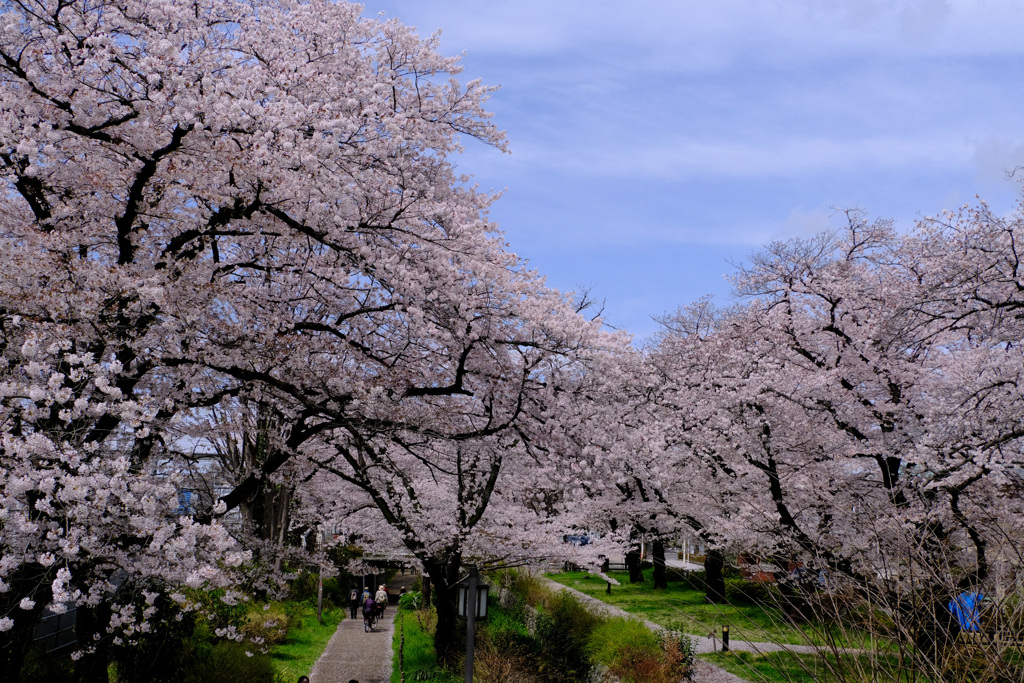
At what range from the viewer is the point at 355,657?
2189 centimetres

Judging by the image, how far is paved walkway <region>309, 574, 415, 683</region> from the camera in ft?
61.7

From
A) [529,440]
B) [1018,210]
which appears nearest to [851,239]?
[1018,210]

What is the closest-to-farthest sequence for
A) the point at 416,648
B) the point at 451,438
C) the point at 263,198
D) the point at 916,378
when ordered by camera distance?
the point at 263,198
the point at 451,438
the point at 916,378
the point at 416,648

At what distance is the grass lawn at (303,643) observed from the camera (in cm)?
1942

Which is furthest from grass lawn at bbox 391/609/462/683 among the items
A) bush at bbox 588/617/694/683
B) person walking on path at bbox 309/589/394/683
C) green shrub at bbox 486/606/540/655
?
bush at bbox 588/617/694/683

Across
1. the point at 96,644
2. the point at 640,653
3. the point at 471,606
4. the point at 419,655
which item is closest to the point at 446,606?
the point at 419,655

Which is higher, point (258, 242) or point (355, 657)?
point (258, 242)

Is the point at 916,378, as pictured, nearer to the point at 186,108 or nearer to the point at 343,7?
the point at 343,7

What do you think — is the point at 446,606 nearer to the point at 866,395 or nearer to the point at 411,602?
the point at 866,395

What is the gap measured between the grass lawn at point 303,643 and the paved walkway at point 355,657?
254mm

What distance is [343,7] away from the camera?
12.0 meters

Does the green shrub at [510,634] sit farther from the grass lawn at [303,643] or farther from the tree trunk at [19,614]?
the tree trunk at [19,614]

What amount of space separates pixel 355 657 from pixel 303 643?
254 cm

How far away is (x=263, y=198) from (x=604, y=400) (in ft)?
22.7
